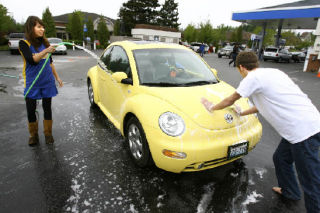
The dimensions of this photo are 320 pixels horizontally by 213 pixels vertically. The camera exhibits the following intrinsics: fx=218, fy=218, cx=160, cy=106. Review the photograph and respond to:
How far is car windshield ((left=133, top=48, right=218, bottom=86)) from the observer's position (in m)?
3.19

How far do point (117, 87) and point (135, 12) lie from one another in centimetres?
5316

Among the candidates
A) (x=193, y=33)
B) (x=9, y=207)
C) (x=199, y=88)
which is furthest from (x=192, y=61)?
(x=193, y=33)

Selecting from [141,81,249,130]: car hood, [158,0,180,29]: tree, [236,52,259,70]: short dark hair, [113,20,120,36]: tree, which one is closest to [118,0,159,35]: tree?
[113,20,120,36]: tree

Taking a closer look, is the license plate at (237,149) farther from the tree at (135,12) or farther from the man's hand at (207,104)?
the tree at (135,12)

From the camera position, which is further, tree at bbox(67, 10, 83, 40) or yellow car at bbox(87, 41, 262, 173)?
tree at bbox(67, 10, 83, 40)

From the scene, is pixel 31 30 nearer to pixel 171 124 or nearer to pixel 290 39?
pixel 171 124

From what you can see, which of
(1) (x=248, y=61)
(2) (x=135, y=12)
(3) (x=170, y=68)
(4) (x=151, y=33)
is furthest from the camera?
(2) (x=135, y=12)

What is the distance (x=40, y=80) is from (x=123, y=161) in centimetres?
174

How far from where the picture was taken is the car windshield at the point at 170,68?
10.5 ft

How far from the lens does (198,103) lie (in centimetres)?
267

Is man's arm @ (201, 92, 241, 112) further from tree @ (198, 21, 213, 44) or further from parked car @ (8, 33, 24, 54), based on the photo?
tree @ (198, 21, 213, 44)

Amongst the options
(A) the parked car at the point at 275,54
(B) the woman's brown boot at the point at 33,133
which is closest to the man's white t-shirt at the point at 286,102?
(B) the woman's brown boot at the point at 33,133

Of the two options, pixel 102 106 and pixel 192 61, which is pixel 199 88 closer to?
pixel 192 61

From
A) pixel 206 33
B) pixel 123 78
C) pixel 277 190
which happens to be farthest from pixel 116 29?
pixel 277 190
